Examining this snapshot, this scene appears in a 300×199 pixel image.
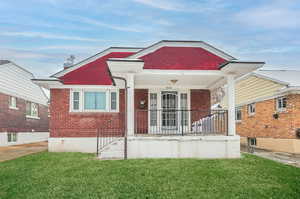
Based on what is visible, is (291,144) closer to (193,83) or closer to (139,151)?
(193,83)

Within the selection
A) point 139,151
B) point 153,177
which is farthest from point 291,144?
point 153,177

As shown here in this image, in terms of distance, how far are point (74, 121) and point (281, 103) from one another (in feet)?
36.9

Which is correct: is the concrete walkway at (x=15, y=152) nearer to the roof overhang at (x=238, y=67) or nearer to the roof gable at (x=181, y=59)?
the roof gable at (x=181, y=59)

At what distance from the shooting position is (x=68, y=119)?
13.4 m

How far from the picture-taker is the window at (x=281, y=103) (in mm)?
14258

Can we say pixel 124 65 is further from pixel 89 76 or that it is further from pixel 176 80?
pixel 89 76

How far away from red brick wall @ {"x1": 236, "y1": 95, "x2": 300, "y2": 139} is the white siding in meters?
16.9

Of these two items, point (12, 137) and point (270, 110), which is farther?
point (12, 137)

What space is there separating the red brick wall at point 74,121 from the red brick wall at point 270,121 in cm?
863

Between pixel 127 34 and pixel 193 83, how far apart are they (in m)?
8.54

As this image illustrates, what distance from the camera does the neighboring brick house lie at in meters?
13.5

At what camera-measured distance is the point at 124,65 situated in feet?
31.5

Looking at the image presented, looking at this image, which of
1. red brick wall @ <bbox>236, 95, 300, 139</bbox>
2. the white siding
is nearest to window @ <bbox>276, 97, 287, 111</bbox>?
red brick wall @ <bbox>236, 95, 300, 139</bbox>

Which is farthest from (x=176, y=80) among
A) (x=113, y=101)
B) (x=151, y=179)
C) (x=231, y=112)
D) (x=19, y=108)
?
(x=19, y=108)
